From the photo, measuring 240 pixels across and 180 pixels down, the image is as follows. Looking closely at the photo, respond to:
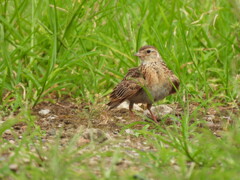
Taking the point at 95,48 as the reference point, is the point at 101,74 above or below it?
below

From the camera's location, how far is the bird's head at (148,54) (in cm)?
645

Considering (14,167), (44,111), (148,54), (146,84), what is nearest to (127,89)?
(146,84)

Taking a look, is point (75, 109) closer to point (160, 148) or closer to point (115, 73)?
point (115, 73)

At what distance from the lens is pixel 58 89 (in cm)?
638

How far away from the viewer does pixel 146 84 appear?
6.14 meters

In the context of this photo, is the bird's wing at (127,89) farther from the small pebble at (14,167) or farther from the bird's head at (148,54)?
the small pebble at (14,167)

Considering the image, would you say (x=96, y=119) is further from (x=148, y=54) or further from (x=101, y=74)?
(x=148, y=54)

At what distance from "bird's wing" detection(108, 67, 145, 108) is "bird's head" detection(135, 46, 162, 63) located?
0.67 ft

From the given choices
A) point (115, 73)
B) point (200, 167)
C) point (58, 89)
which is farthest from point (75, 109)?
point (200, 167)

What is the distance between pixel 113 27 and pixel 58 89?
1102 mm

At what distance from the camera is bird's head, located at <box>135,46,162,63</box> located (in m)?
6.45

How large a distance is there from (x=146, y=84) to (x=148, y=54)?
486 mm

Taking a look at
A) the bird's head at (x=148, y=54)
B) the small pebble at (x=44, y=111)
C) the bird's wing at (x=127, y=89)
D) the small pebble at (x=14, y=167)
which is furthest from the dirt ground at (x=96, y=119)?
the small pebble at (x=14, y=167)

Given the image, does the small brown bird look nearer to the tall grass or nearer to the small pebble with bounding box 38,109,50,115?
the tall grass
